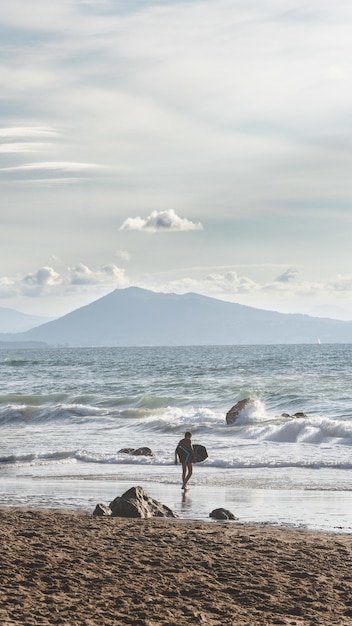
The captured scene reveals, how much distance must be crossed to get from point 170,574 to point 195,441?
1971 centimetres

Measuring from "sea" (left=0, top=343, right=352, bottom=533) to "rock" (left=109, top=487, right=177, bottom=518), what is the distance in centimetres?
59

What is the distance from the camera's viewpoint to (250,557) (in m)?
10.7

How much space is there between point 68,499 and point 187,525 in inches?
151

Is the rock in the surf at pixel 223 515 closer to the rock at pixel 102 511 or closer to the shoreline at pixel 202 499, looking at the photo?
→ the shoreline at pixel 202 499

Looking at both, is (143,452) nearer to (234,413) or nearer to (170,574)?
(234,413)

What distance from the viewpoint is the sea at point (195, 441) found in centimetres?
1609

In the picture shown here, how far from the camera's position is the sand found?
8.05 m

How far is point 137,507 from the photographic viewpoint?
1412 centimetres

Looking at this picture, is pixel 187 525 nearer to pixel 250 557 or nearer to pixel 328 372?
pixel 250 557

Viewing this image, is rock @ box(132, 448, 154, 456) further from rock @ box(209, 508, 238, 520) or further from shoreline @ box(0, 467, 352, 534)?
rock @ box(209, 508, 238, 520)

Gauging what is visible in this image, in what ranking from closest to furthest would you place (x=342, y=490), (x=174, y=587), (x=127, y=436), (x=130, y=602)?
(x=130, y=602) → (x=174, y=587) → (x=342, y=490) → (x=127, y=436)

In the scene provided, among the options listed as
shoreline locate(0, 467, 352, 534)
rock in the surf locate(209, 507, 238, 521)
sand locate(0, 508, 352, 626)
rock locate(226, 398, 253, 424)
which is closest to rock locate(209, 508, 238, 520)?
rock in the surf locate(209, 507, 238, 521)

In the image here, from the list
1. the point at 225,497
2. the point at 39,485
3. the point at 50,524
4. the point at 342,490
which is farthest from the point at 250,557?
the point at 39,485

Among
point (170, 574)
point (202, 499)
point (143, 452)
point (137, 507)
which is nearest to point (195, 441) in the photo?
point (143, 452)
